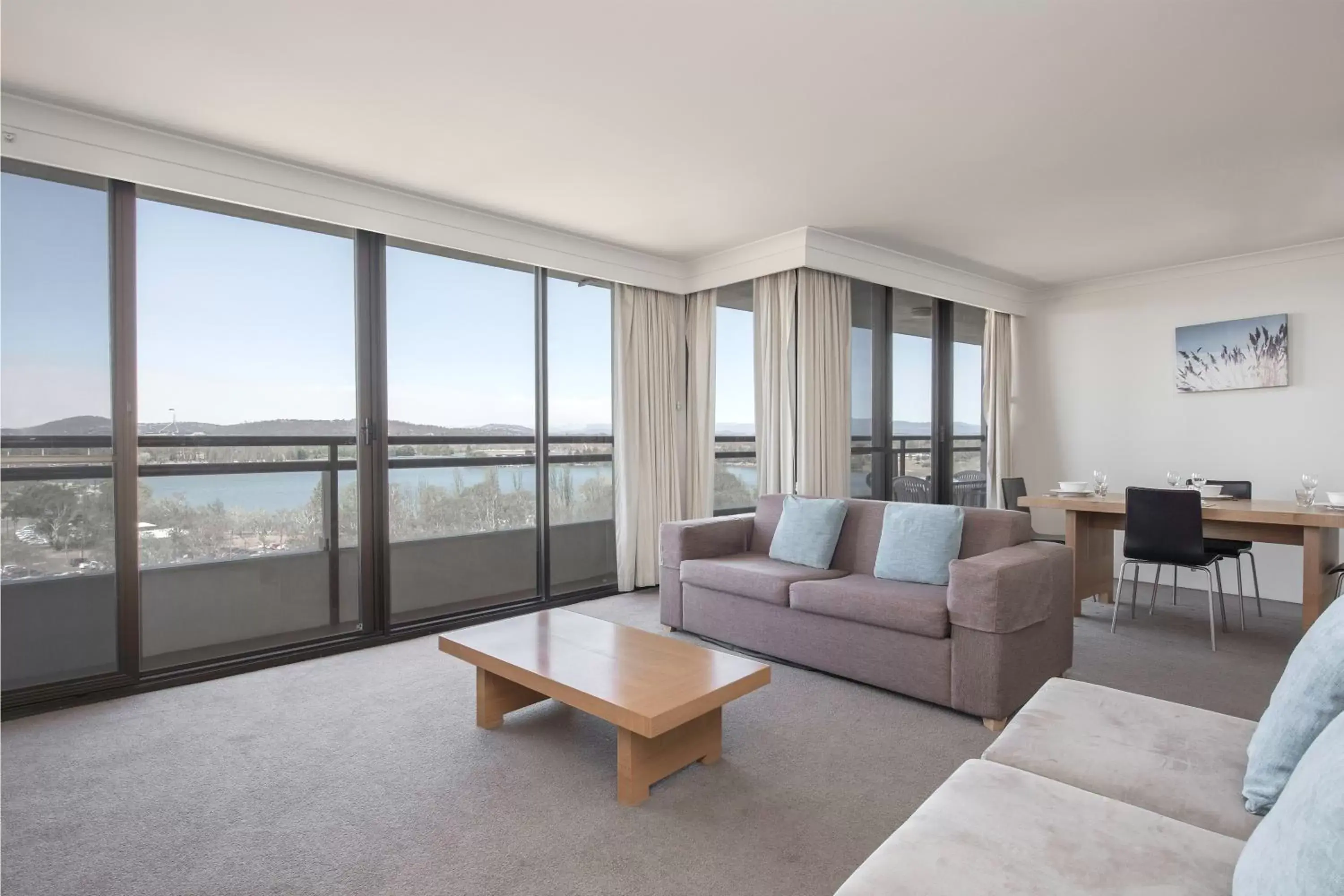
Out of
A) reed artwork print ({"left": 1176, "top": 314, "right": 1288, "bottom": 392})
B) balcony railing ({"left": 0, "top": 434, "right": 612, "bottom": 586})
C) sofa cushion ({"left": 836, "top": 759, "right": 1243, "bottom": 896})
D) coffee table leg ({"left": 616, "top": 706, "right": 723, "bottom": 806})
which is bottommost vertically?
coffee table leg ({"left": 616, "top": 706, "right": 723, "bottom": 806})

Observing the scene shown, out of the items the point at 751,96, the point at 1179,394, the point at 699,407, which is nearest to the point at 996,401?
the point at 1179,394

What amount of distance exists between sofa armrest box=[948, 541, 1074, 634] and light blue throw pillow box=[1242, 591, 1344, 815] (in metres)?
1.31

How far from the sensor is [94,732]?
2.79 m

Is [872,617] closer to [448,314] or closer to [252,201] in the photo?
[448,314]

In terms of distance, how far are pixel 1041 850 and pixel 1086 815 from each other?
0.18 metres

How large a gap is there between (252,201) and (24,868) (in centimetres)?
287

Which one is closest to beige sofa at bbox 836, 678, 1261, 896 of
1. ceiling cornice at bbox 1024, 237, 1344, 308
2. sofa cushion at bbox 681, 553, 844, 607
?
sofa cushion at bbox 681, 553, 844, 607

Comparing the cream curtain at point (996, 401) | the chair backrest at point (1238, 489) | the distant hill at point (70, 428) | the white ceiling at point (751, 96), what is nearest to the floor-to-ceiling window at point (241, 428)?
the distant hill at point (70, 428)

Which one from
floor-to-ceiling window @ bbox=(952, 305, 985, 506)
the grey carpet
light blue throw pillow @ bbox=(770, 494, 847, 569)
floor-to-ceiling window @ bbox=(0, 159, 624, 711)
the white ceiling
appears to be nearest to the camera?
the grey carpet

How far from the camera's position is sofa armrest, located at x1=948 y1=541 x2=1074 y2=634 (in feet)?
9.15

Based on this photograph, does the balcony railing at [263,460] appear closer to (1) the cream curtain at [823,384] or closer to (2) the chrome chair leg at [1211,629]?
(1) the cream curtain at [823,384]

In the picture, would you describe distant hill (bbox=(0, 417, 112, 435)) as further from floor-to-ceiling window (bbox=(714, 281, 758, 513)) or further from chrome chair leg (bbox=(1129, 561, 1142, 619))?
chrome chair leg (bbox=(1129, 561, 1142, 619))

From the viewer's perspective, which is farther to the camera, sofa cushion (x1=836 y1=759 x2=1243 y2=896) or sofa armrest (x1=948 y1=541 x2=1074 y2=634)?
sofa armrest (x1=948 y1=541 x2=1074 y2=634)

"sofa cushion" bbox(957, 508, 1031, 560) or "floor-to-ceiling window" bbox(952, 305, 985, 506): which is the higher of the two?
"floor-to-ceiling window" bbox(952, 305, 985, 506)
